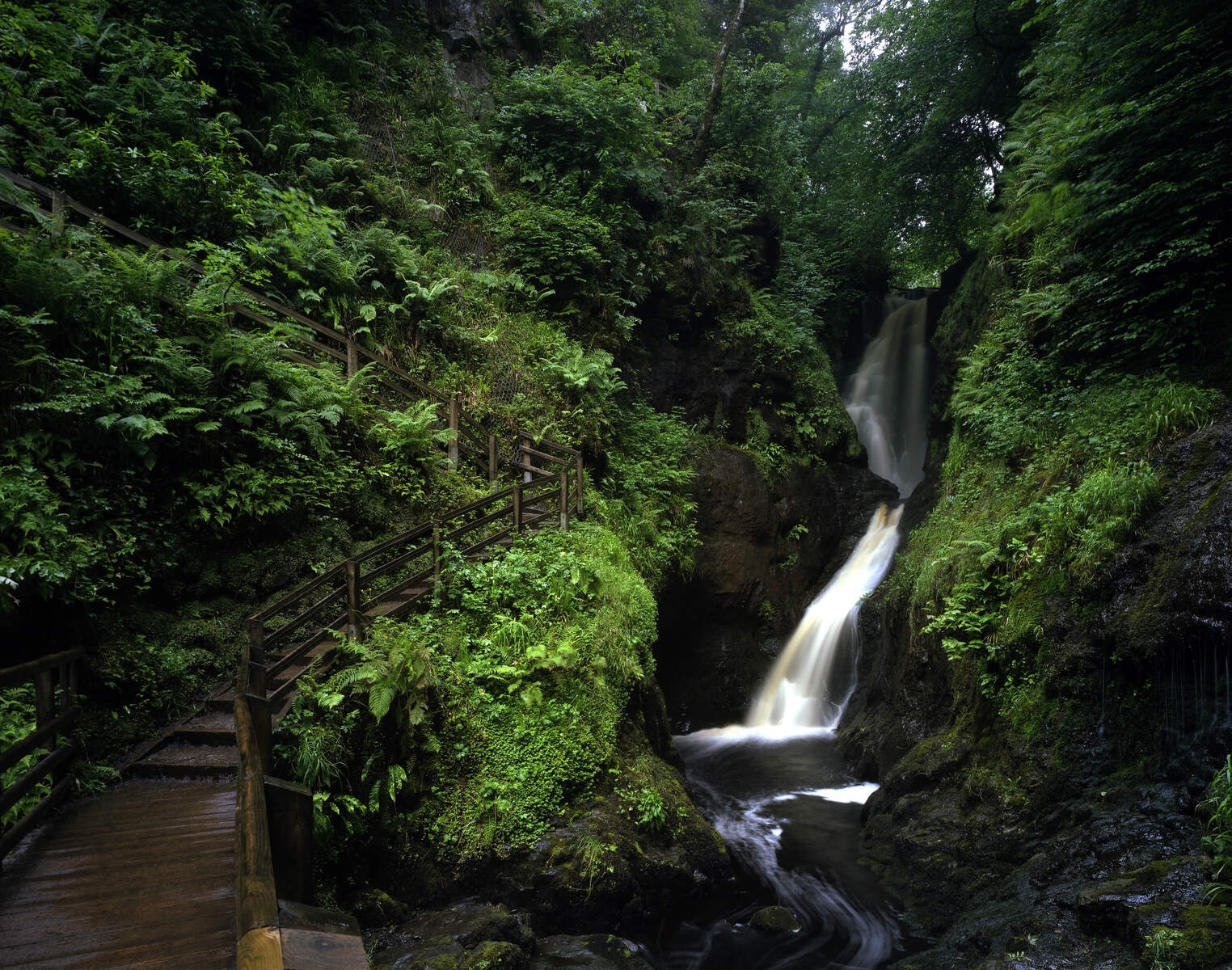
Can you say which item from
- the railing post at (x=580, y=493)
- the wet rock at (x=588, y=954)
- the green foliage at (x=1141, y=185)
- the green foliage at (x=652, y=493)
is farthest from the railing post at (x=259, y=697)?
the green foliage at (x=1141, y=185)

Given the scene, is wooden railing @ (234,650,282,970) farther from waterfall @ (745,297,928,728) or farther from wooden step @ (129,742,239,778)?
waterfall @ (745,297,928,728)

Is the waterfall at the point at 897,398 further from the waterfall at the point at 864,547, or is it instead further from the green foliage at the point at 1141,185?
the green foliage at the point at 1141,185

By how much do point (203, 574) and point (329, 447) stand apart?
211cm

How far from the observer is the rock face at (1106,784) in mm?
4781

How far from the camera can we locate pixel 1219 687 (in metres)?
5.26

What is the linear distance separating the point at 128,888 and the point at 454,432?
661 centimetres

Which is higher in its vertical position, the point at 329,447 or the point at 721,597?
the point at 329,447

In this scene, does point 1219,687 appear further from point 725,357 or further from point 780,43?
point 780,43

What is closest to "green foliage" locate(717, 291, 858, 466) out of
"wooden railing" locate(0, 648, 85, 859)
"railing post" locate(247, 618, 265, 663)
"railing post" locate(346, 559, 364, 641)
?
"railing post" locate(346, 559, 364, 641)

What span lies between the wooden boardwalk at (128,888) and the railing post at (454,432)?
220 inches

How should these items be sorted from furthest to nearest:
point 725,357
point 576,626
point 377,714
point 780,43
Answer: point 780,43, point 725,357, point 576,626, point 377,714

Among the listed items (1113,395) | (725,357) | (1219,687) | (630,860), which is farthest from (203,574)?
(725,357)

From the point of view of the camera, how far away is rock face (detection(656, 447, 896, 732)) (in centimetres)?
1358

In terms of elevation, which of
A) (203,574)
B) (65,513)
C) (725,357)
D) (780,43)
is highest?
(780,43)
